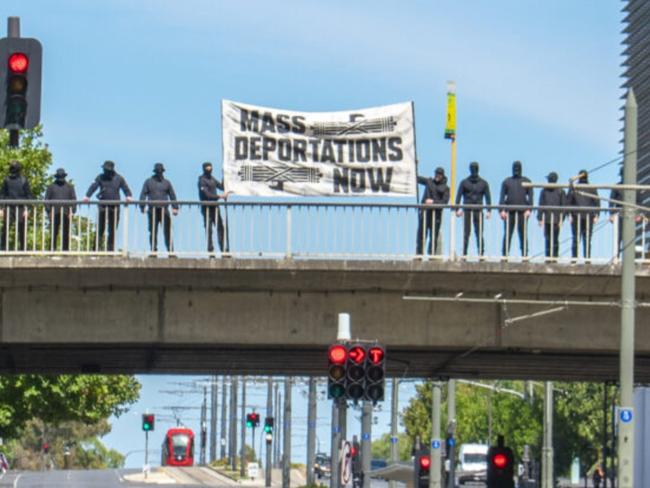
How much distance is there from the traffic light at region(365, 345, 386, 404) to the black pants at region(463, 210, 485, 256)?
15.6 feet

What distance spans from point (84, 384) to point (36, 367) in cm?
1916

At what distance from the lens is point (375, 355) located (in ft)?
89.0

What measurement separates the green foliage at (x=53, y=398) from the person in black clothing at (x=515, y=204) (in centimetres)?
2798

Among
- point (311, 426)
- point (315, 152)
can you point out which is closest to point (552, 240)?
point (315, 152)

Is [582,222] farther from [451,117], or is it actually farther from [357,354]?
[451,117]

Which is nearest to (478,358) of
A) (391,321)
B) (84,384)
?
(391,321)

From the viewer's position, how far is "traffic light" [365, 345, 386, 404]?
2697cm

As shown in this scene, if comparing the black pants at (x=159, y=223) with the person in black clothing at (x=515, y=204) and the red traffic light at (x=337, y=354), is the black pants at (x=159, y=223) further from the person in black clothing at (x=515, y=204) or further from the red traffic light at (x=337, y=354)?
the person in black clothing at (x=515, y=204)

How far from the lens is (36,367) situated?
Answer: 41656 millimetres

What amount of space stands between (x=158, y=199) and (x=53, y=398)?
29281mm

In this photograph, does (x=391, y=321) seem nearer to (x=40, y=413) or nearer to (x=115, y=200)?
(x=115, y=200)

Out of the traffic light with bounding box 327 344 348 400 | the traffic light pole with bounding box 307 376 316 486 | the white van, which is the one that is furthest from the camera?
the white van

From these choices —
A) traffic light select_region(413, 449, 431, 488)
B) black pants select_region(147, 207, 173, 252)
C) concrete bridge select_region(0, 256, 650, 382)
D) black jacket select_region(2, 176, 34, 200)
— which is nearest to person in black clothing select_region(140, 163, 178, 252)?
black pants select_region(147, 207, 173, 252)

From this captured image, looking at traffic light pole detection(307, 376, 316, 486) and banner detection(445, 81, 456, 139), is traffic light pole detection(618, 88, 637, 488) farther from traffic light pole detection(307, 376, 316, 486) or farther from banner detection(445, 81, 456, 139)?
traffic light pole detection(307, 376, 316, 486)
